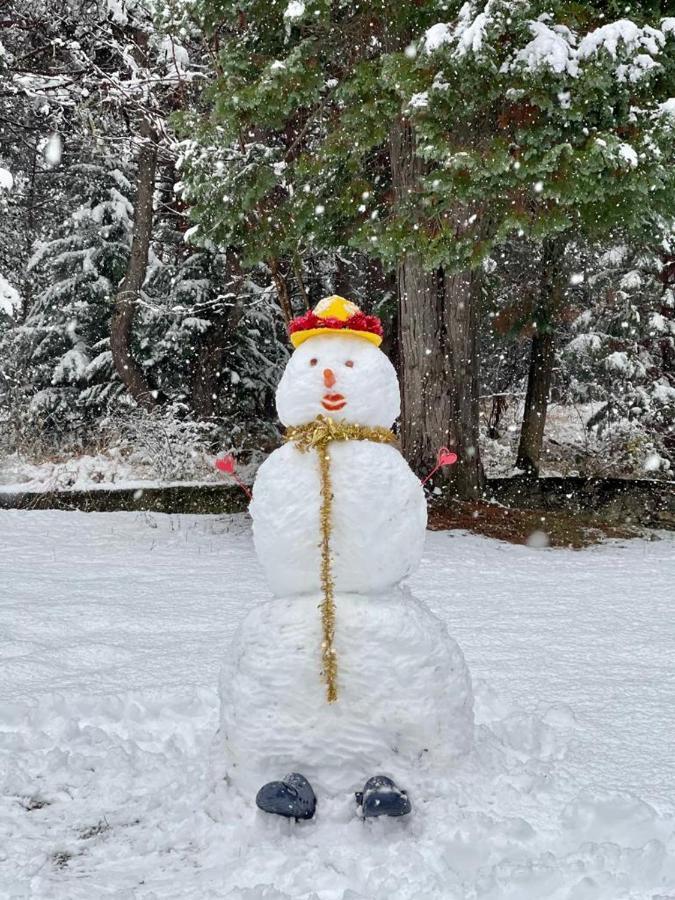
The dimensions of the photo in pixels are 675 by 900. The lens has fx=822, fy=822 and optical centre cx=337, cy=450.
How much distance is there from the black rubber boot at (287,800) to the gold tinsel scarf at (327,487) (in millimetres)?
333

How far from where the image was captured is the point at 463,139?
22.4 ft

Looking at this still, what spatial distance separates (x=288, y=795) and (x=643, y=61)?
5.95m

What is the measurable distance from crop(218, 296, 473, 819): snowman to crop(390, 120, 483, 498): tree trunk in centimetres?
580

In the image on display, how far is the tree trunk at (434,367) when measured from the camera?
905cm

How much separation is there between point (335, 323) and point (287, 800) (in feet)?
5.84

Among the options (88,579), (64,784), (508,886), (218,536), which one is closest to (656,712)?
(508,886)

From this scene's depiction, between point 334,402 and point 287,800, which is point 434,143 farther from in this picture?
point 287,800

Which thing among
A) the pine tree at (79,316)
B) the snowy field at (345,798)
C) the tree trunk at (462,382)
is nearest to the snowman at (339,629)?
the snowy field at (345,798)

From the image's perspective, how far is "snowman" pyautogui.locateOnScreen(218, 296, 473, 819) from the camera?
3.03 m

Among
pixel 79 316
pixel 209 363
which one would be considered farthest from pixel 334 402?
pixel 79 316

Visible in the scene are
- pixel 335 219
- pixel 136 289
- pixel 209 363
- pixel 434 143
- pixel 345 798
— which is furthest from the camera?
pixel 209 363

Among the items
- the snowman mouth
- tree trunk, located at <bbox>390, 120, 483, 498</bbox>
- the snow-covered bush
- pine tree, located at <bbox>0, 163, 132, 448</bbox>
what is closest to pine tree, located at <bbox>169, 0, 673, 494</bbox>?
tree trunk, located at <bbox>390, 120, 483, 498</bbox>

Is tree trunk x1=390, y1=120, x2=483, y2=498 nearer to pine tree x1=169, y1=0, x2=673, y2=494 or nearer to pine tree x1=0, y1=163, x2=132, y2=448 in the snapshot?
pine tree x1=169, y1=0, x2=673, y2=494

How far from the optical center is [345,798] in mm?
2988
